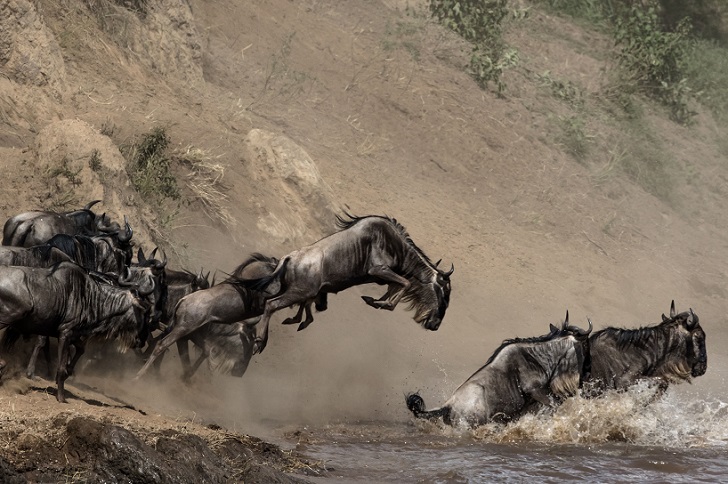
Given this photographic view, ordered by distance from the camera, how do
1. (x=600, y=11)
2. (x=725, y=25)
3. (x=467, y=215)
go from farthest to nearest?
(x=725, y=25) → (x=600, y=11) → (x=467, y=215)

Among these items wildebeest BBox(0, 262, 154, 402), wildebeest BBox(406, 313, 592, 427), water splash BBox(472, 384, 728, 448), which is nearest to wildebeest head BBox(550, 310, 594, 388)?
wildebeest BBox(406, 313, 592, 427)

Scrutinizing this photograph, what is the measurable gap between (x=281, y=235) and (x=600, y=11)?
16055 mm

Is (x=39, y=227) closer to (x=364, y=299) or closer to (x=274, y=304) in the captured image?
(x=274, y=304)

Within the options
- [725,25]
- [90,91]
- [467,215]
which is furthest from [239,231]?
[725,25]

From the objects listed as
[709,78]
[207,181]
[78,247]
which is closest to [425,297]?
[78,247]

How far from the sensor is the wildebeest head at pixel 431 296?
1102 cm

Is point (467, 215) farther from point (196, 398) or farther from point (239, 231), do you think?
point (196, 398)

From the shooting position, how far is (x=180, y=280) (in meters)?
11.3

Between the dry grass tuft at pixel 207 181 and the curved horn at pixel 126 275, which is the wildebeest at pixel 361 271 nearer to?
the curved horn at pixel 126 275

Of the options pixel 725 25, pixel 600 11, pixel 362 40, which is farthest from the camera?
pixel 725 25

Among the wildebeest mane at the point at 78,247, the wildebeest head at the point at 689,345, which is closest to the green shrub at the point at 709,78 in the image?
the wildebeest head at the point at 689,345

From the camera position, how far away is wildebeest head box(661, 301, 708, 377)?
11.1 meters

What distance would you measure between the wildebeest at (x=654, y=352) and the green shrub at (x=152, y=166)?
6025 mm

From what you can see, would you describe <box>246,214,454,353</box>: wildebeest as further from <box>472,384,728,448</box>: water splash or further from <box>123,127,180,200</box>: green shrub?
<box>123,127,180,200</box>: green shrub
